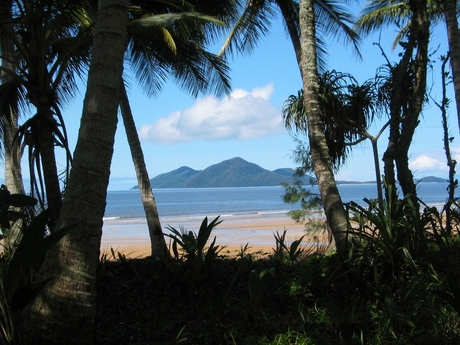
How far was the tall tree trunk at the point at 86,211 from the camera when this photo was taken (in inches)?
117

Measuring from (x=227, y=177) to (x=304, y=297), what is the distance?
538 ft

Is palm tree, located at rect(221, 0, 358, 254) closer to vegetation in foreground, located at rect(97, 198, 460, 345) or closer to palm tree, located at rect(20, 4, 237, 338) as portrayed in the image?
vegetation in foreground, located at rect(97, 198, 460, 345)

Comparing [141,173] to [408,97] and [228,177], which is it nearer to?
[408,97]

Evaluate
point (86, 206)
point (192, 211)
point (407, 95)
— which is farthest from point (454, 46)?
point (192, 211)

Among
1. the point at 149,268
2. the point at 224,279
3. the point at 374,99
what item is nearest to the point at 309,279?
the point at 224,279

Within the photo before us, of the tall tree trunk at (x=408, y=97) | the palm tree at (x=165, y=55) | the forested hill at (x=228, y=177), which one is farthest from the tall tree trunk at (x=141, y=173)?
the forested hill at (x=228, y=177)

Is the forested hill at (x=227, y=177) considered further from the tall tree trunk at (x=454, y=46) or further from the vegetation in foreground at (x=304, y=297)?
the vegetation in foreground at (x=304, y=297)

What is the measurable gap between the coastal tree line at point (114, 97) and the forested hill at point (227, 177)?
465ft

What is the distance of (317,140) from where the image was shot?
5746 millimetres

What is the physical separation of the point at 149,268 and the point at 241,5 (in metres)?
5.97

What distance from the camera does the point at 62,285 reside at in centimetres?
299

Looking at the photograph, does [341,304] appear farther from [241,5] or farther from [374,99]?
[241,5]

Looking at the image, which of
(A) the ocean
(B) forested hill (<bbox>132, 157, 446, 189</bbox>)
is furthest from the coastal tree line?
(B) forested hill (<bbox>132, 157, 446, 189</bbox>)

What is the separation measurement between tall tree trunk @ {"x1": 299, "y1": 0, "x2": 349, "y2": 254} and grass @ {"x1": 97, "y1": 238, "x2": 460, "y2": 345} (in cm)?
57
